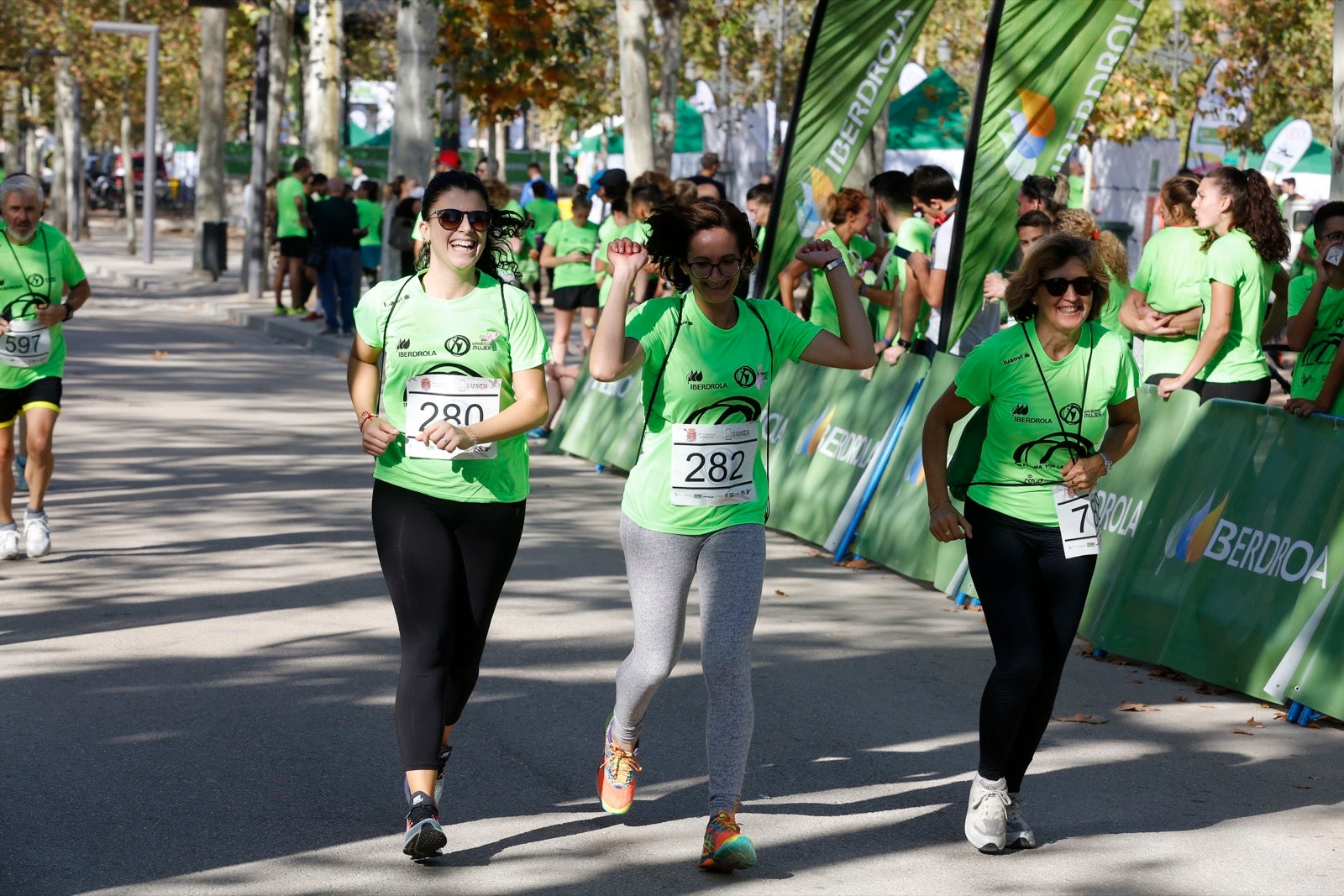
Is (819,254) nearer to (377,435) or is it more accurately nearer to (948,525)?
(948,525)

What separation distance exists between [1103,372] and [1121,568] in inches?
110

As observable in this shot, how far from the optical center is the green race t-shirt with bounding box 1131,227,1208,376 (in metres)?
8.95

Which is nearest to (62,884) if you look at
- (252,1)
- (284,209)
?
(284,209)

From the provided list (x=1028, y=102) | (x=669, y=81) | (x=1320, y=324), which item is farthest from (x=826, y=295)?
(x=669, y=81)

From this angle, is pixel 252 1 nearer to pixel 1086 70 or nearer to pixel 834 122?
pixel 834 122

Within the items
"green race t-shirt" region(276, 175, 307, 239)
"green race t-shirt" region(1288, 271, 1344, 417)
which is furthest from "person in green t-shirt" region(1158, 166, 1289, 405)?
"green race t-shirt" region(276, 175, 307, 239)

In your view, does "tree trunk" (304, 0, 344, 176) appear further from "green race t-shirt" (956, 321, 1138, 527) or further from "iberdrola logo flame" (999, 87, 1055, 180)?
"green race t-shirt" (956, 321, 1138, 527)

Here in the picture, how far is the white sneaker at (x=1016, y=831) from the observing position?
540 cm

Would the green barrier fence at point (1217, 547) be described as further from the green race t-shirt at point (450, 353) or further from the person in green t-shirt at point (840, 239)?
the person in green t-shirt at point (840, 239)

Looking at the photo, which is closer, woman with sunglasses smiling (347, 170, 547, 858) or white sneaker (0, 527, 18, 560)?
woman with sunglasses smiling (347, 170, 547, 858)

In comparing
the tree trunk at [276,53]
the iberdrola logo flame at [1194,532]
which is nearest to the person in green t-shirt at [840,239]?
the iberdrola logo flame at [1194,532]

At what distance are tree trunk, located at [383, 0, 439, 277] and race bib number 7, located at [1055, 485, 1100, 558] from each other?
1882 centimetres

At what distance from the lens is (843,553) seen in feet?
33.4

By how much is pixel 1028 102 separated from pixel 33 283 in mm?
5445
